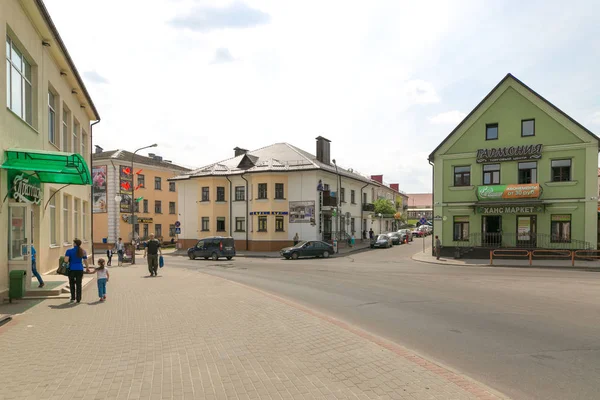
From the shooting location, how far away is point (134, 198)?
4281 centimetres

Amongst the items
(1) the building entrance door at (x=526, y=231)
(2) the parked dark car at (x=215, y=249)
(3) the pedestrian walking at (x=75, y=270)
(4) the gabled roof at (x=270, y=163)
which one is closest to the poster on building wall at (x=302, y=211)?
(4) the gabled roof at (x=270, y=163)

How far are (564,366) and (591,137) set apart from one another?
25.4 m

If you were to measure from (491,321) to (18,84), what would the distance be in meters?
13.8

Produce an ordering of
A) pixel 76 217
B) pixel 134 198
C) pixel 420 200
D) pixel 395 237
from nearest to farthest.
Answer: pixel 76 217, pixel 134 198, pixel 395 237, pixel 420 200

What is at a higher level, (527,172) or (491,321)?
(527,172)

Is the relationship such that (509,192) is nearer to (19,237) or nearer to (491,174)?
(491,174)

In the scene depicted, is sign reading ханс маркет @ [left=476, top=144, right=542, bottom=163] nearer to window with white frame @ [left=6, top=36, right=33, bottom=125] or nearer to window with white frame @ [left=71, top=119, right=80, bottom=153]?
window with white frame @ [left=71, top=119, right=80, bottom=153]

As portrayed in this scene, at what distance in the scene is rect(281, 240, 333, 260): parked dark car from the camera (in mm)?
30531

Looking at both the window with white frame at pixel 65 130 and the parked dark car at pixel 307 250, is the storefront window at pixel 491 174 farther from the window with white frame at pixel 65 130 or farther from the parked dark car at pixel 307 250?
the window with white frame at pixel 65 130

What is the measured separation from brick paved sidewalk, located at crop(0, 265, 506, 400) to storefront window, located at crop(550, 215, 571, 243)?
23.8 metres

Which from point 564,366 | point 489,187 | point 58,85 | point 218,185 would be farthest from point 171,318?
point 218,185

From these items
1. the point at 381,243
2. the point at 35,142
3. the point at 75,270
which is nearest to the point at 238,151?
the point at 381,243

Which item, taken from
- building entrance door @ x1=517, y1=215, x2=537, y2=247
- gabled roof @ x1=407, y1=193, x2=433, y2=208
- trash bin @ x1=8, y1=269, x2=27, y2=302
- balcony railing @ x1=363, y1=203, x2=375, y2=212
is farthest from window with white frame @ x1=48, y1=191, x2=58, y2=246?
gabled roof @ x1=407, y1=193, x2=433, y2=208

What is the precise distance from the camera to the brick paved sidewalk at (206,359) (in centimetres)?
480
